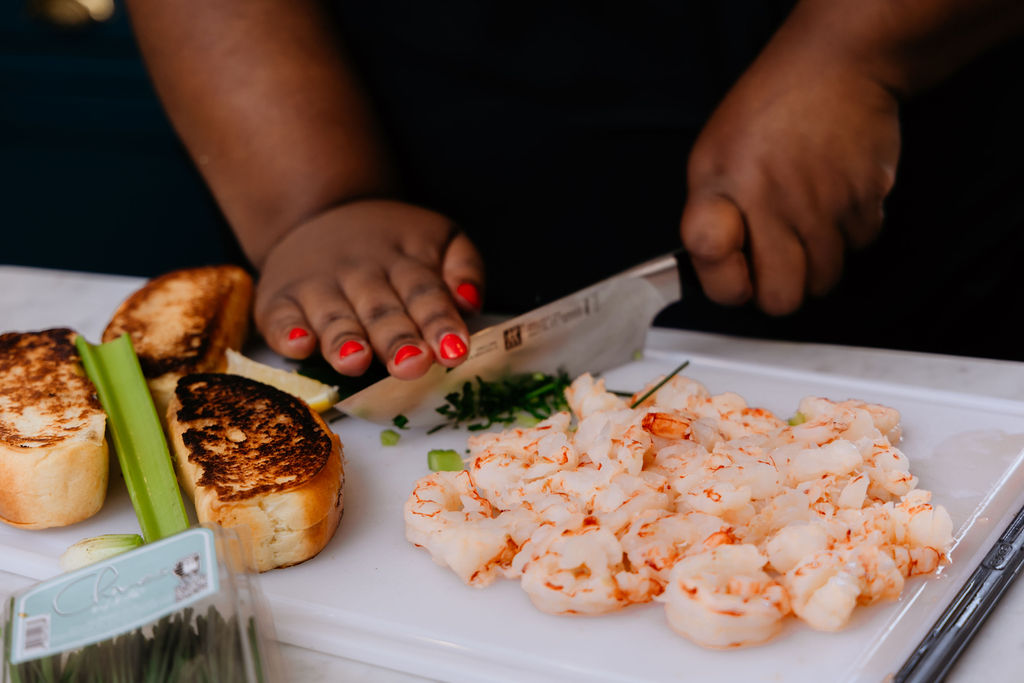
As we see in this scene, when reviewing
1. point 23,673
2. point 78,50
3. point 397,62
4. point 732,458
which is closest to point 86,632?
point 23,673

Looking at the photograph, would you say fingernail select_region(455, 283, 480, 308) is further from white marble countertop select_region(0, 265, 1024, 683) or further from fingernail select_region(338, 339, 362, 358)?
white marble countertop select_region(0, 265, 1024, 683)

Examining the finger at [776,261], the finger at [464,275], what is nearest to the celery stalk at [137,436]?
the finger at [464,275]

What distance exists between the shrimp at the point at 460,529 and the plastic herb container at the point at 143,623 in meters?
0.23

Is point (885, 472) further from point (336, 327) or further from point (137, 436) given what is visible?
point (137, 436)

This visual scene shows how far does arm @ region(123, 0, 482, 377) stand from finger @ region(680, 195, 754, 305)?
36cm

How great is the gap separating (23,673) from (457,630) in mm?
407

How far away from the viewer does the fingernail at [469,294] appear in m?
1.51

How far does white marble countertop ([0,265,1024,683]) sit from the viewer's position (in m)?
0.95

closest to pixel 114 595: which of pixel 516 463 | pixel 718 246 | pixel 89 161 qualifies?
pixel 516 463

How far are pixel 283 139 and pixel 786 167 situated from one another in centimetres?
91

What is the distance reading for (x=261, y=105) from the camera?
69.6 inches

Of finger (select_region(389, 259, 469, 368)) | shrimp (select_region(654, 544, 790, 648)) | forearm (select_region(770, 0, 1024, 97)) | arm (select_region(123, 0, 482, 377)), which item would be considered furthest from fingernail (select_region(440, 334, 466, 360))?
forearm (select_region(770, 0, 1024, 97))

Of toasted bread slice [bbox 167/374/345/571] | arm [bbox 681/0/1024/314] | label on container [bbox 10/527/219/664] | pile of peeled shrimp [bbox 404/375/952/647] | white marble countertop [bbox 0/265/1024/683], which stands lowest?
white marble countertop [bbox 0/265/1024/683]

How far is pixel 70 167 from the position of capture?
12.0 ft
